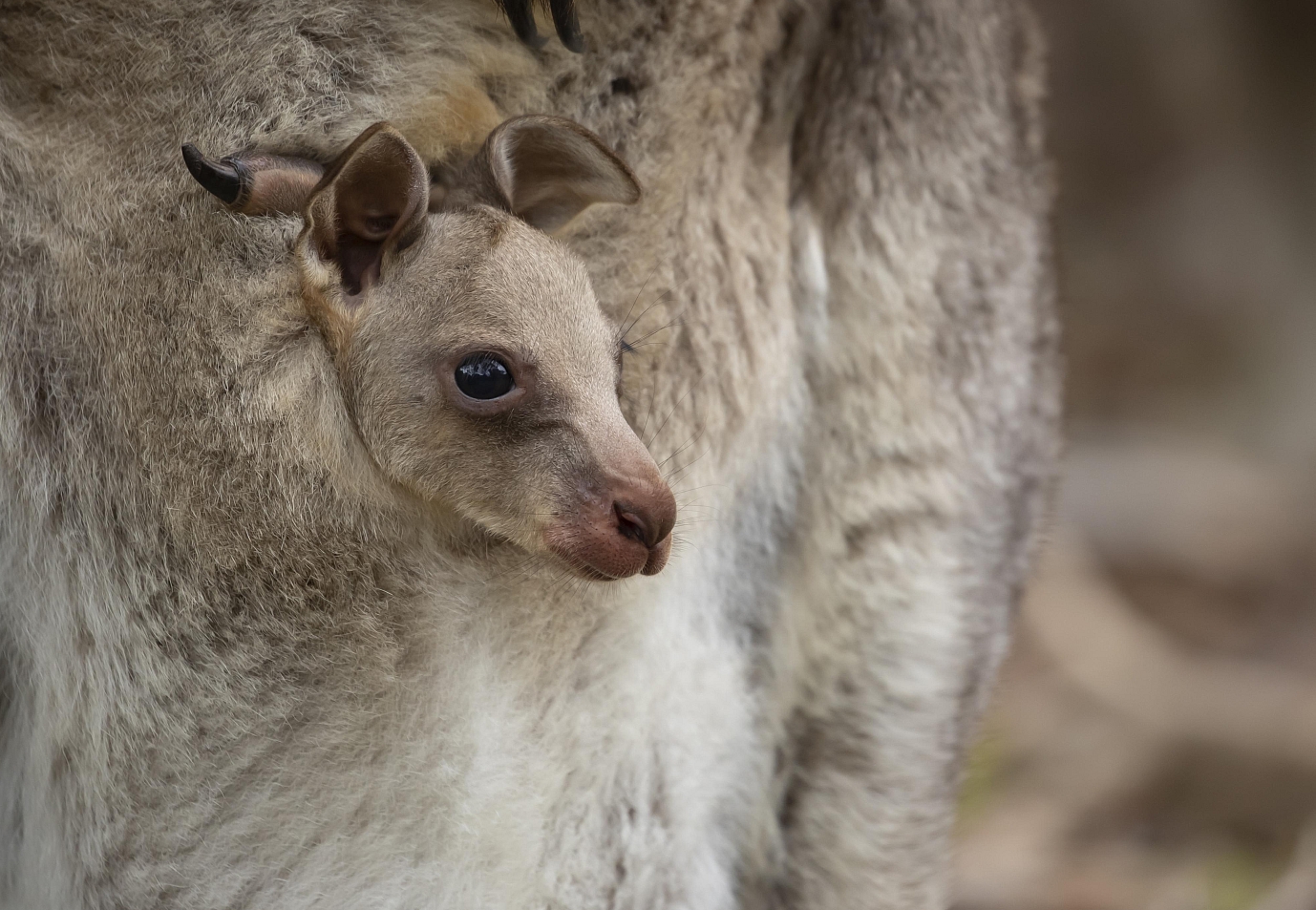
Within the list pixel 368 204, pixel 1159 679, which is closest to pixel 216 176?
pixel 368 204

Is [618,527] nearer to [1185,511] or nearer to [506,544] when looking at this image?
[506,544]

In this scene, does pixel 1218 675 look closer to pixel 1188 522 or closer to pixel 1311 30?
pixel 1188 522

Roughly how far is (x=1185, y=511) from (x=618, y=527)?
15.7ft

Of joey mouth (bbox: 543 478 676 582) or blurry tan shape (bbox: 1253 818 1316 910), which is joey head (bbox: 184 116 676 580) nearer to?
joey mouth (bbox: 543 478 676 582)

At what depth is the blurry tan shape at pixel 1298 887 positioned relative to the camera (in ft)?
11.3

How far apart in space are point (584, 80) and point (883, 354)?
25.7 inches

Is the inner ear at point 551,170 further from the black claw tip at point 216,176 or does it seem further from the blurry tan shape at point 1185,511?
the blurry tan shape at point 1185,511

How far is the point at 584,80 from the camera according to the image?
1.77 meters

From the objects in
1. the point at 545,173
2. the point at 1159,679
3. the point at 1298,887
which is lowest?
the point at 1159,679

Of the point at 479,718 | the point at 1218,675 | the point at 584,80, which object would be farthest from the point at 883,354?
the point at 1218,675

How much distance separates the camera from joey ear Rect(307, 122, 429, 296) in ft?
4.40

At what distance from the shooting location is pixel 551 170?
1.57 m

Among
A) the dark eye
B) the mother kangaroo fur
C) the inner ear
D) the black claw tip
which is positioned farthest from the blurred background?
the black claw tip

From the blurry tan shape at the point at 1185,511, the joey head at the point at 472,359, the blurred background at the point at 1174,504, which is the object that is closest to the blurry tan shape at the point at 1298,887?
the blurred background at the point at 1174,504
